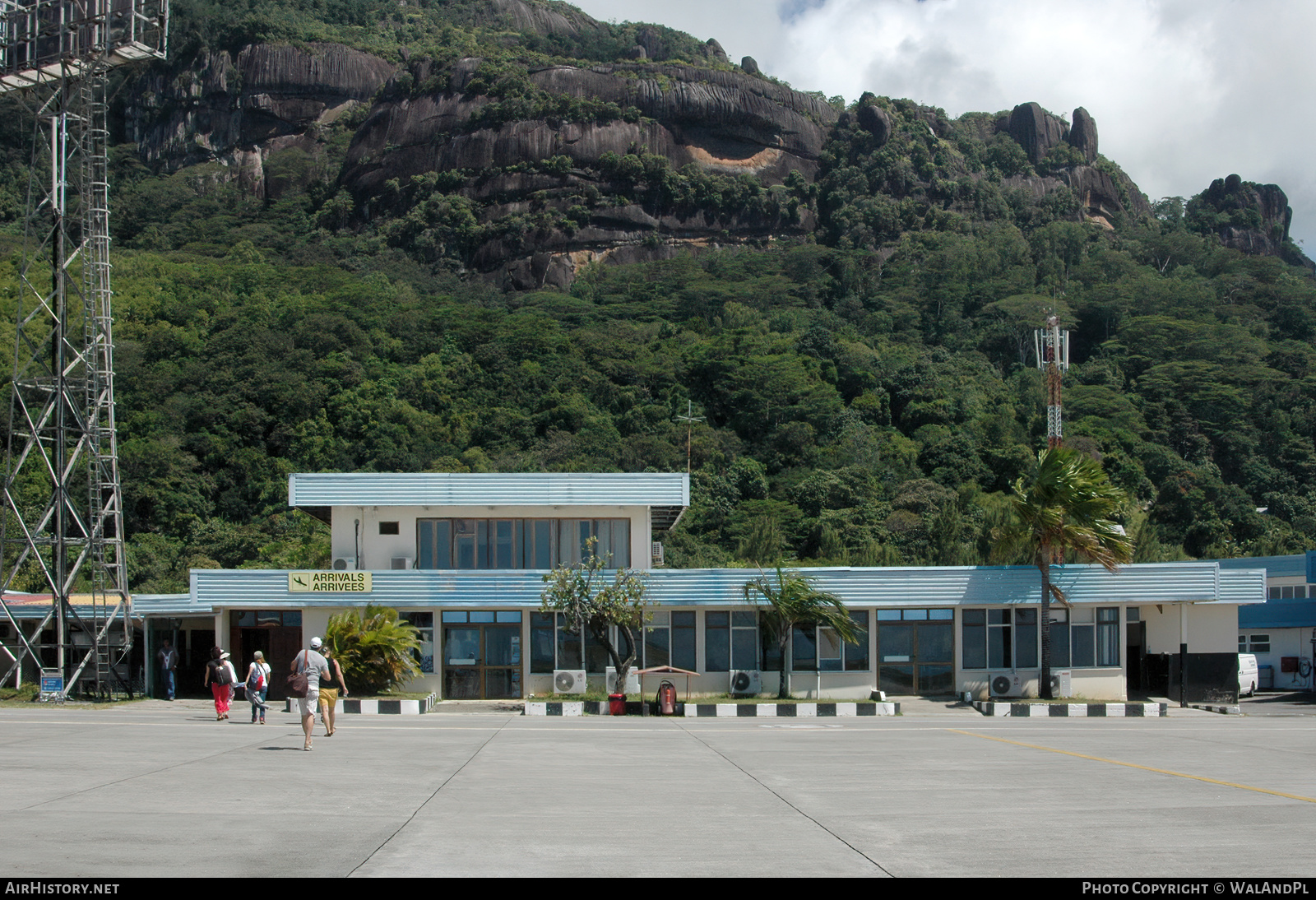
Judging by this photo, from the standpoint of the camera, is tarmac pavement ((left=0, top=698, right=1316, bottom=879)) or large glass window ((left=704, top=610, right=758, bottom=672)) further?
large glass window ((left=704, top=610, right=758, bottom=672))

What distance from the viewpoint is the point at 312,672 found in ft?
57.4

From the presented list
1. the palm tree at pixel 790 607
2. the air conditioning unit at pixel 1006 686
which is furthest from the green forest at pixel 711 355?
the air conditioning unit at pixel 1006 686

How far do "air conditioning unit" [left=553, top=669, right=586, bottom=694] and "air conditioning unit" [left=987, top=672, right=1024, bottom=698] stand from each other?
1031cm

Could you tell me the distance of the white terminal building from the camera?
30.9 meters

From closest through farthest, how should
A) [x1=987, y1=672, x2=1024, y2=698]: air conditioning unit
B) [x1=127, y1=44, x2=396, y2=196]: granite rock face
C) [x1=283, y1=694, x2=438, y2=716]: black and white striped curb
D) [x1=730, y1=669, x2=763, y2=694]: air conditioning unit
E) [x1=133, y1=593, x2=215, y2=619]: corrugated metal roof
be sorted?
[x1=283, y1=694, x2=438, y2=716]: black and white striped curb, [x1=987, y1=672, x2=1024, y2=698]: air conditioning unit, [x1=730, y1=669, x2=763, y2=694]: air conditioning unit, [x1=133, y1=593, x2=215, y2=619]: corrugated metal roof, [x1=127, y1=44, x2=396, y2=196]: granite rock face

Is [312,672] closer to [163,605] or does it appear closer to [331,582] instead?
[331,582]

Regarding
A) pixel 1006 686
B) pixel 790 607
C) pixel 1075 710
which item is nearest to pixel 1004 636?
pixel 1006 686

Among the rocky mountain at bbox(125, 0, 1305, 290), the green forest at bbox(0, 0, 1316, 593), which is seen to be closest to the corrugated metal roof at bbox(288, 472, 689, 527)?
the green forest at bbox(0, 0, 1316, 593)

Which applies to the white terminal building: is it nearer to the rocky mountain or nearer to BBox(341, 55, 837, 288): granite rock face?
the rocky mountain

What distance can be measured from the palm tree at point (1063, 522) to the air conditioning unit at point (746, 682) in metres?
6.79

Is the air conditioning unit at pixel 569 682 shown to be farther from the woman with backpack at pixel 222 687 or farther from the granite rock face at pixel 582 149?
the granite rock face at pixel 582 149

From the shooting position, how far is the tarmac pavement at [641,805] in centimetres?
916
